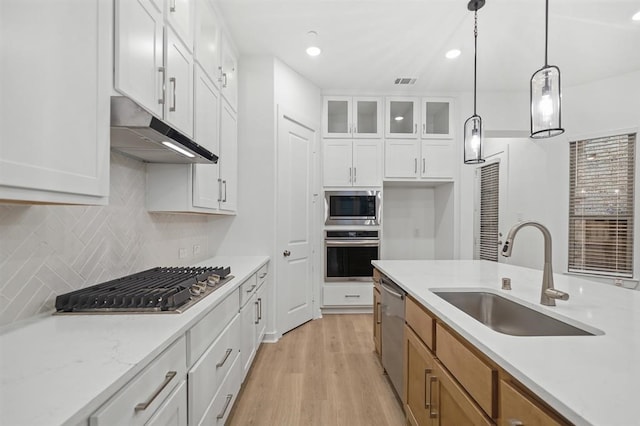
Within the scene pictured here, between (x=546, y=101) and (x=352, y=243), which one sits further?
(x=352, y=243)

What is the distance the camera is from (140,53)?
134cm

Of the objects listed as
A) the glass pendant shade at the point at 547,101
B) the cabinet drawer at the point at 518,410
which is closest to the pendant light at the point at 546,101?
the glass pendant shade at the point at 547,101

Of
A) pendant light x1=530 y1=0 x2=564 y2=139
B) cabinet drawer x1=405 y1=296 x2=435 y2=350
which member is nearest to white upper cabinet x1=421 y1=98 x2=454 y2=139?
pendant light x1=530 y1=0 x2=564 y2=139

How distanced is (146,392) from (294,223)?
8.51 ft

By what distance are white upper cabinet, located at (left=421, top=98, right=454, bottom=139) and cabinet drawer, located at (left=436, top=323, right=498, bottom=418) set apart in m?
3.35

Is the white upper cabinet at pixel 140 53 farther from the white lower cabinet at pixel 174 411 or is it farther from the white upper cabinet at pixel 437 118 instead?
the white upper cabinet at pixel 437 118

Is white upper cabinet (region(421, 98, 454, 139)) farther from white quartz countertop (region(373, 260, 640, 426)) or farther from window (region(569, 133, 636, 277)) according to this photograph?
white quartz countertop (region(373, 260, 640, 426))

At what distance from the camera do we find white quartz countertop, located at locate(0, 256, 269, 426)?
0.62 m

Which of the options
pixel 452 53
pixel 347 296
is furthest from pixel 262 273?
pixel 452 53

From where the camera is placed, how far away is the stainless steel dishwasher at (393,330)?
75.9 inches

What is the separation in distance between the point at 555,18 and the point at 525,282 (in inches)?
93.5

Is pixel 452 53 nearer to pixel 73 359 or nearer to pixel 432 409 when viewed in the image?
pixel 432 409

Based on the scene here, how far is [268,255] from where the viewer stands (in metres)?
3.13

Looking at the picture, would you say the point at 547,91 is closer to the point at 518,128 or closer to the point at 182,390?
the point at 182,390
